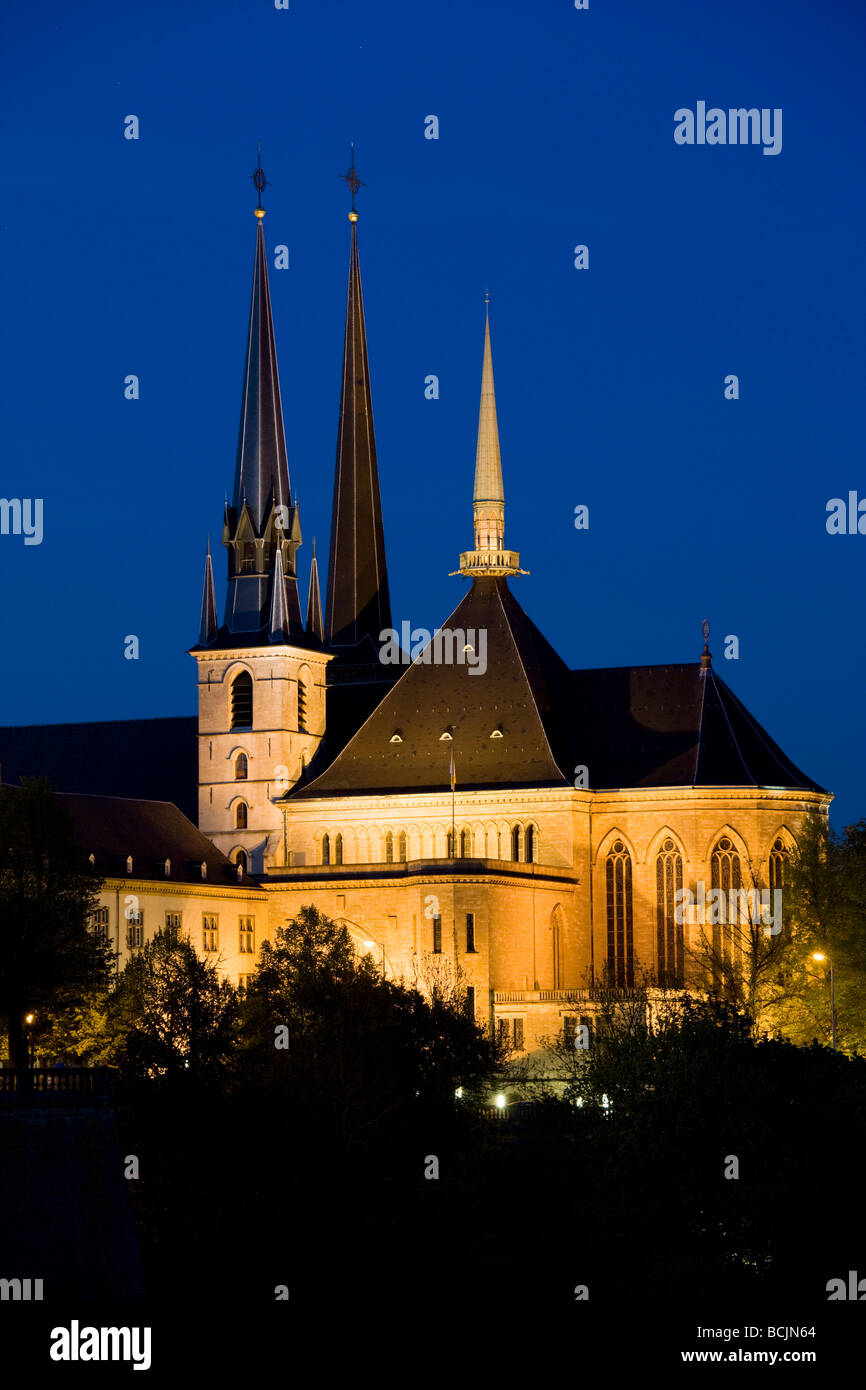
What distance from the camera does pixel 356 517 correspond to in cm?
17550

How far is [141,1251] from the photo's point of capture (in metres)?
91.9

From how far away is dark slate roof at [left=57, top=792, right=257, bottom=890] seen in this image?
142 metres

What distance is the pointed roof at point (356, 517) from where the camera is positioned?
173 metres

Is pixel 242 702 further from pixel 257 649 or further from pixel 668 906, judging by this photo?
pixel 668 906

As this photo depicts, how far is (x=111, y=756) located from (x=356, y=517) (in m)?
20.4

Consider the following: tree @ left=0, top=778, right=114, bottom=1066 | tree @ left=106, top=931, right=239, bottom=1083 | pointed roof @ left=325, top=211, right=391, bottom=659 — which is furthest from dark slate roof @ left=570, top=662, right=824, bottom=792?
tree @ left=0, top=778, right=114, bottom=1066

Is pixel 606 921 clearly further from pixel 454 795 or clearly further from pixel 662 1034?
pixel 662 1034

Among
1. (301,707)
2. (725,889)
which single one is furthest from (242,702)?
(725,889)

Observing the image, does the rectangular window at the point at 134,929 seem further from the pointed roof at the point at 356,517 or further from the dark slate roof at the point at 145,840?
the pointed roof at the point at 356,517

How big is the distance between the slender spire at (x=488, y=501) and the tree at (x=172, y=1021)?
3477cm

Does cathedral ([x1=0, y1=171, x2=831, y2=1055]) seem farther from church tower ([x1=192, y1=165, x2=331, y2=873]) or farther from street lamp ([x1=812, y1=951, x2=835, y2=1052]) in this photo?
street lamp ([x1=812, y1=951, x2=835, y2=1052])

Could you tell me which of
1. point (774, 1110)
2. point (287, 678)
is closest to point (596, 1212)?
point (774, 1110)

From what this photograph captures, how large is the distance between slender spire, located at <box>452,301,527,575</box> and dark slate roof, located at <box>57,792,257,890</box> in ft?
61.8

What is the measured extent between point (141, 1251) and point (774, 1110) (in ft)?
68.1
